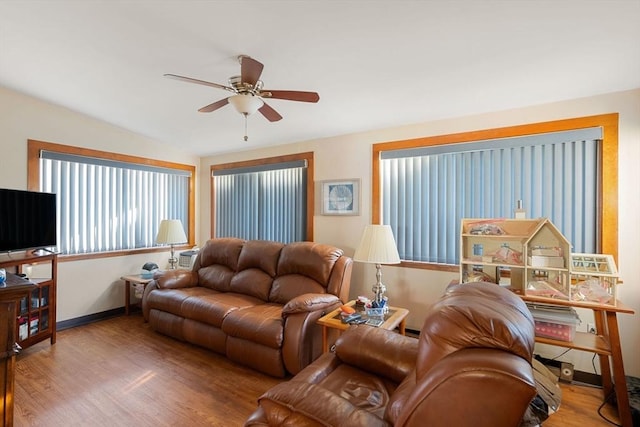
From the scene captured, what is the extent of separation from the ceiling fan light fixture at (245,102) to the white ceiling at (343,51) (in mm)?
355

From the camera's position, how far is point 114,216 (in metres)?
4.02

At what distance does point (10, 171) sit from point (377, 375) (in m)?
4.15

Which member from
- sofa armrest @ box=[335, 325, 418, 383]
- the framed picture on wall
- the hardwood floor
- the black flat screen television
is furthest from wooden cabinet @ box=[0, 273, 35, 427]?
the framed picture on wall

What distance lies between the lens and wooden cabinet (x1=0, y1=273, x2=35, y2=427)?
1.37 metres

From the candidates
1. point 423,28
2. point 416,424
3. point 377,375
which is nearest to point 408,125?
point 423,28

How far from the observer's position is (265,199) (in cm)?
424

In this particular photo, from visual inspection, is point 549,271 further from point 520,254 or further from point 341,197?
point 341,197

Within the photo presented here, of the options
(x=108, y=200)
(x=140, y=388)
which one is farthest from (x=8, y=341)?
(x=108, y=200)

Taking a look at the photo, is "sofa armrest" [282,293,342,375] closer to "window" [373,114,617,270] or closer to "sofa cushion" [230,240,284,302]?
"sofa cushion" [230,240,284,302]

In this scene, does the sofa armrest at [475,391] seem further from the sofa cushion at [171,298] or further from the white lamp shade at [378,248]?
the sofa cushion at [171,298]

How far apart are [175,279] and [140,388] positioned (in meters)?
1.36

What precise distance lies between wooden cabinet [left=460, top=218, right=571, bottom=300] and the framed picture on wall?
4.24ft

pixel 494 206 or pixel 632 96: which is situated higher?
pixel 632 96

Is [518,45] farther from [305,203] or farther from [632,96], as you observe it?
[305,203]
